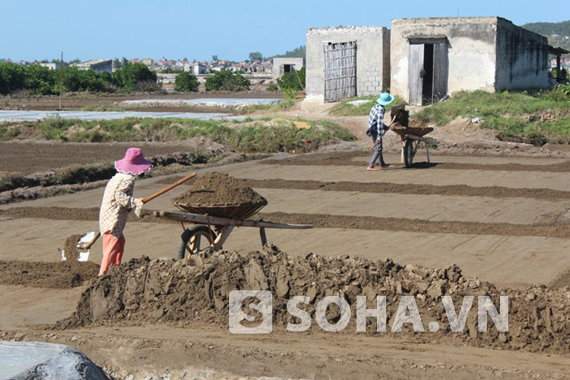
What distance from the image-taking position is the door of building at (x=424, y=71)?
1177 inches

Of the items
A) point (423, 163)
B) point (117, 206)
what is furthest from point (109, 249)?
point (423, 163)

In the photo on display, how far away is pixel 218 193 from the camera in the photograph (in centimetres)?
888

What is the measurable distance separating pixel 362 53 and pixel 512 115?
22.8ft

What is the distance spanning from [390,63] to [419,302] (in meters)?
25.2

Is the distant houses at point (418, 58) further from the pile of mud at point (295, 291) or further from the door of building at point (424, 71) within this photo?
the pile of mud at point (295, 291)

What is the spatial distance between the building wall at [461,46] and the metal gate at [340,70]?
1.99m

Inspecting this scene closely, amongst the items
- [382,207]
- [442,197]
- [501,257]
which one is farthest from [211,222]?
[442,197]

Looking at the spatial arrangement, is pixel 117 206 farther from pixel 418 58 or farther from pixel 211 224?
pixel 418 58

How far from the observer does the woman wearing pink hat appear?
28.3 feet

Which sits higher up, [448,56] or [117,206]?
[448,56]

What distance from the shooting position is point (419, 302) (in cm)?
736

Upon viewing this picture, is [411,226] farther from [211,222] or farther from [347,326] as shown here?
[347,326]

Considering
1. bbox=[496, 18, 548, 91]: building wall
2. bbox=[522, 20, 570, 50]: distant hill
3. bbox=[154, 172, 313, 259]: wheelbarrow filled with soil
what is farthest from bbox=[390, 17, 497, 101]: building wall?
bbox=[522, 20, 570, 50]: distant hill

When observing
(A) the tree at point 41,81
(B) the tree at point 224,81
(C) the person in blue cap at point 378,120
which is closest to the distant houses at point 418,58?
(C) the person in blue cap at point 378,120
